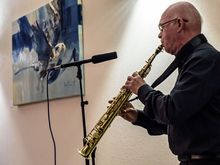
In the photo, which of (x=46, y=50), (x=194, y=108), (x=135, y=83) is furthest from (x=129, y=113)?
(x=46, y=50)

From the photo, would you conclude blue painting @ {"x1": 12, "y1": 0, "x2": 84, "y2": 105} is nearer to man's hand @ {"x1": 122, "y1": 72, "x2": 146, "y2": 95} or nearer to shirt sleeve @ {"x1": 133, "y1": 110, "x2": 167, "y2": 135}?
shirt sleeve @ {"x1": 133, "y1": 110, "x2": 167, "y2": 135}

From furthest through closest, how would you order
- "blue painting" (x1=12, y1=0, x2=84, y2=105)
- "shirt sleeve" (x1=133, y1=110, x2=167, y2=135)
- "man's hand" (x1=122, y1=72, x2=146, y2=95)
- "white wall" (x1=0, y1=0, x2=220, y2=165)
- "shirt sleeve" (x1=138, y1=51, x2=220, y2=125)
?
"blue painting" (x1=12, y1=0, x2=84, y2=105) < "white wall" (x1=0, y1=0, x2=220, y2=165) < "shirt sleeve" (x1=133, y1=110, x2=167, y2=135) < "man's hand" (x1=122, y1=72, x2=146, y2=95) < "shirt sleeve" (x1=138, y1=51, x2=220, y2=125)

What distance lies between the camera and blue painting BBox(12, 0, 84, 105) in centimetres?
249

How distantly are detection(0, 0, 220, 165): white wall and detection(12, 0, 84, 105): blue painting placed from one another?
10 cm

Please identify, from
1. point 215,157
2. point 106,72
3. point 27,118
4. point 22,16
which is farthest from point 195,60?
point 22,16

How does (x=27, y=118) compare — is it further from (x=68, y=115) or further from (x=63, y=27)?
(x=63, y=27)

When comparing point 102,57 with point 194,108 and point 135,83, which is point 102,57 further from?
point 194,108

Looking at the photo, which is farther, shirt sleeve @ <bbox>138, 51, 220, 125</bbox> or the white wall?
the white wall

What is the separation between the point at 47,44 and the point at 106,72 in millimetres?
883

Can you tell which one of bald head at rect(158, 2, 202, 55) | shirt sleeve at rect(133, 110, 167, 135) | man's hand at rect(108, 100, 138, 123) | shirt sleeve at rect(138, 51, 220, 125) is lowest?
shirt sleeve at rect(133, 110, 167, 135)

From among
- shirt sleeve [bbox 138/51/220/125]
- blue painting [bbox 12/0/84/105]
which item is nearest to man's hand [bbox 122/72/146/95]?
shirt sleeve [bbox 138/51/220/125]

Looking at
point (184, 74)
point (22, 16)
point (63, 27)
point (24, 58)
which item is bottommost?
point (184, 74)

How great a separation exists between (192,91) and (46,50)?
2060mm

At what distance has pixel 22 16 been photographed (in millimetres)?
3225
